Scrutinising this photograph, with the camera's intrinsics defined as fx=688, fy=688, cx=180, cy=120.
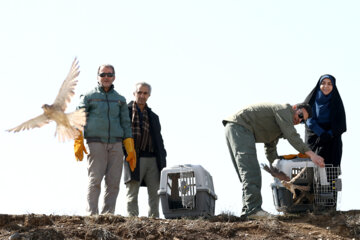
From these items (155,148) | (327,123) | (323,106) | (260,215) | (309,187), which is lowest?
(260,215)

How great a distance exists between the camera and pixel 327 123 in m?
9.48

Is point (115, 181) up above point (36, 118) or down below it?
below

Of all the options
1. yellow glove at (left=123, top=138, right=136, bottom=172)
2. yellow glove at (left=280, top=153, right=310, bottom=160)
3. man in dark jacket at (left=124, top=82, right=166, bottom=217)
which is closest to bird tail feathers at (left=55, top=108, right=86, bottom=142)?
yellow glove at (left=123, top=138, right=136, bottom=172)

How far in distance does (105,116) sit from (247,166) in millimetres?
1926

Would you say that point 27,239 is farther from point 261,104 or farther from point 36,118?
point 261,104

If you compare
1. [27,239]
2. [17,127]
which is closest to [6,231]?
[27,239]

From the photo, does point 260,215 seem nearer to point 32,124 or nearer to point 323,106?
point 323,106

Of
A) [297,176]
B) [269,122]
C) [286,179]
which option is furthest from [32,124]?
[297,176]

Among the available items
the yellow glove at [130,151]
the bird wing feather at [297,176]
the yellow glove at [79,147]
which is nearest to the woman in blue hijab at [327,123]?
the bird wing feather at [297,176]

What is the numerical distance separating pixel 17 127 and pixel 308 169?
142 inches

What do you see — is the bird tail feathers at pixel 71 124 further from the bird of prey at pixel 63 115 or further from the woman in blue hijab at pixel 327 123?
the woman in blue hijab at pixel 327 123

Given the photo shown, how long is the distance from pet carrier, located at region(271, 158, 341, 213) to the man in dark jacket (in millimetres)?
1660

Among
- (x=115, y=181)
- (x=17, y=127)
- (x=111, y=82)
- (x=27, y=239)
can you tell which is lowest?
(x=27, y=239)

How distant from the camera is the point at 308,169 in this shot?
8.67m
